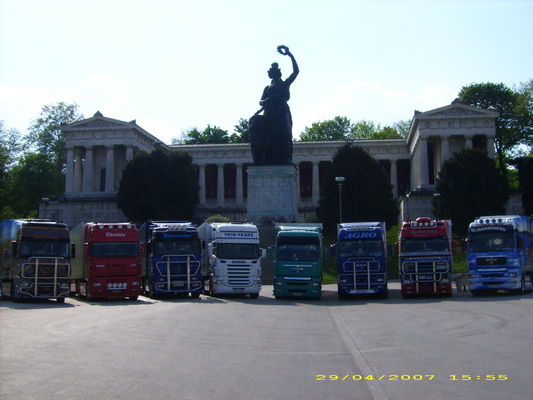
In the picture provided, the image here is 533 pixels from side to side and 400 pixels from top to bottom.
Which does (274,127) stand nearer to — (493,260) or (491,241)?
(491,241)

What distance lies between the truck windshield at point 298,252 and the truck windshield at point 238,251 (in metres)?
1.38

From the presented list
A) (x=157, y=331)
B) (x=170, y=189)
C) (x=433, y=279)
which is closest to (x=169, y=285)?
(x=433, y=279)

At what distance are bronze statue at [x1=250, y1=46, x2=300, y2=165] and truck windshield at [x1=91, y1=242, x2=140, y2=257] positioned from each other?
62.8 feet

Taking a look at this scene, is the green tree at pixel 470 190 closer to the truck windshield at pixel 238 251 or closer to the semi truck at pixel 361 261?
the semi truck at pixel 361 261

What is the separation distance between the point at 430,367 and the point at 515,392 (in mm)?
2521

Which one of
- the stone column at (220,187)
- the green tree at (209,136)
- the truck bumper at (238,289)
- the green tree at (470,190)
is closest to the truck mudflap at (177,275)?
the truck bumper at (238,289)

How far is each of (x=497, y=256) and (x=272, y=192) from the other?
2048cm

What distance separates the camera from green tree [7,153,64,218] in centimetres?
9431

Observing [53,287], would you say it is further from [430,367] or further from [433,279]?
[430,367]

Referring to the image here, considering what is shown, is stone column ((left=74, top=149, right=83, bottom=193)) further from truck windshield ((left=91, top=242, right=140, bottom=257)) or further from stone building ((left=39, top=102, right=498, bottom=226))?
truck windshield ((left=91, top=242, right=140, bottom=257))

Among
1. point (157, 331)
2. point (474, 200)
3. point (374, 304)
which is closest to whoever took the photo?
point (157, 331)

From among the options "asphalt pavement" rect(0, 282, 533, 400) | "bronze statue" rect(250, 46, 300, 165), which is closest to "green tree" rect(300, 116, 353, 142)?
"bronze statue" rect(250, 46, 300, 165)

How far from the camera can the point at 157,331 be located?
19031 millimetres

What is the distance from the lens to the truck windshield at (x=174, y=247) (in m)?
35.2
